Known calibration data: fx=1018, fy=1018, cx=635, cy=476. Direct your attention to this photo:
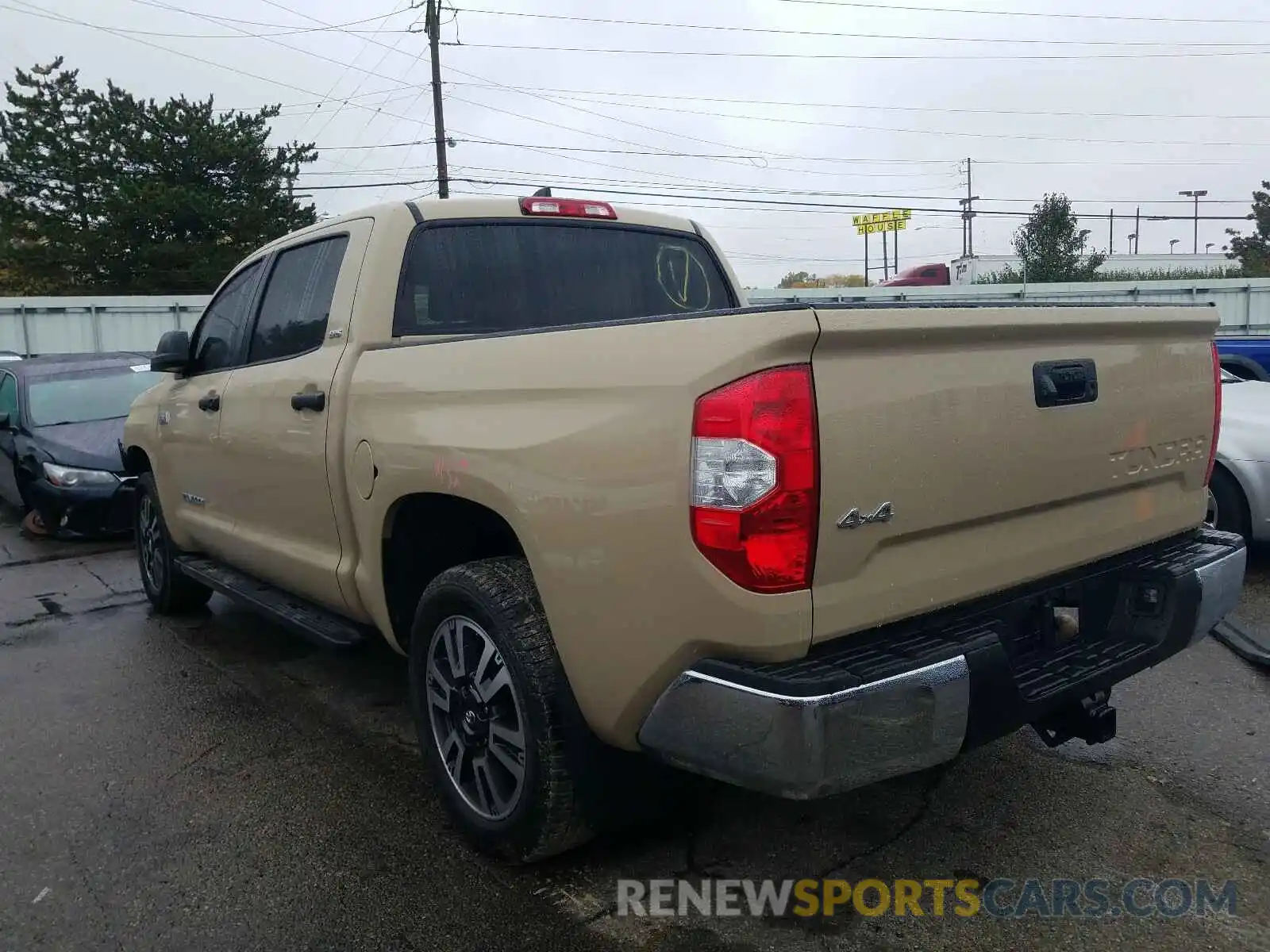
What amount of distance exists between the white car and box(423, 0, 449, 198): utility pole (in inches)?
1009

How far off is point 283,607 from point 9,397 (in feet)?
23.4

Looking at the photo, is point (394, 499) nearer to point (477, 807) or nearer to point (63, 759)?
point (477, 807)

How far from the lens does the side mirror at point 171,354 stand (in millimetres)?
4812

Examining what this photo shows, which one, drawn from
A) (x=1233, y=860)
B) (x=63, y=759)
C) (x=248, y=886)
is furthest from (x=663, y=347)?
(x=63, y=759)

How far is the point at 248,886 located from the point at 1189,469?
9.91ft

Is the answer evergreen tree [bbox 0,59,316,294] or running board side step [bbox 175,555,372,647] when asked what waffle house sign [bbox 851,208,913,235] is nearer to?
evergreen tree [bbox 0,59,316,294]

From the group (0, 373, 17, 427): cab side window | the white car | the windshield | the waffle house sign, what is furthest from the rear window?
the waffle house sign

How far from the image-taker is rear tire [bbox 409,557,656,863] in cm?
260

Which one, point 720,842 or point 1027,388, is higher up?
point 1027,388

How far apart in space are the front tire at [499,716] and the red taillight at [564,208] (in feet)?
5.37

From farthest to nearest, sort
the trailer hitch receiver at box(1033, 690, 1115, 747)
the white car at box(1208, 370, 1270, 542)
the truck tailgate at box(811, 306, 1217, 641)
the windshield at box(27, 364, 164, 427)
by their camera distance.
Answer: the windshield at box(27, 364, 164, 427) → the white car at box(1208, 370, 1270, 542) → the trailer hitch receiver at box(1033, 690, 1115, 747) → the truck tailgate at box(811, 306, 1217, 641)

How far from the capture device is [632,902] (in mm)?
2719

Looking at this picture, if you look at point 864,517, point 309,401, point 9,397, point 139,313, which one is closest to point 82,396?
point 9,397

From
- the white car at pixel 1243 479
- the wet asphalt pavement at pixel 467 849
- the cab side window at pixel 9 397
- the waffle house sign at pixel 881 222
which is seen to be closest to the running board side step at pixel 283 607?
the wet asphalt pavement at pixel 467 849
